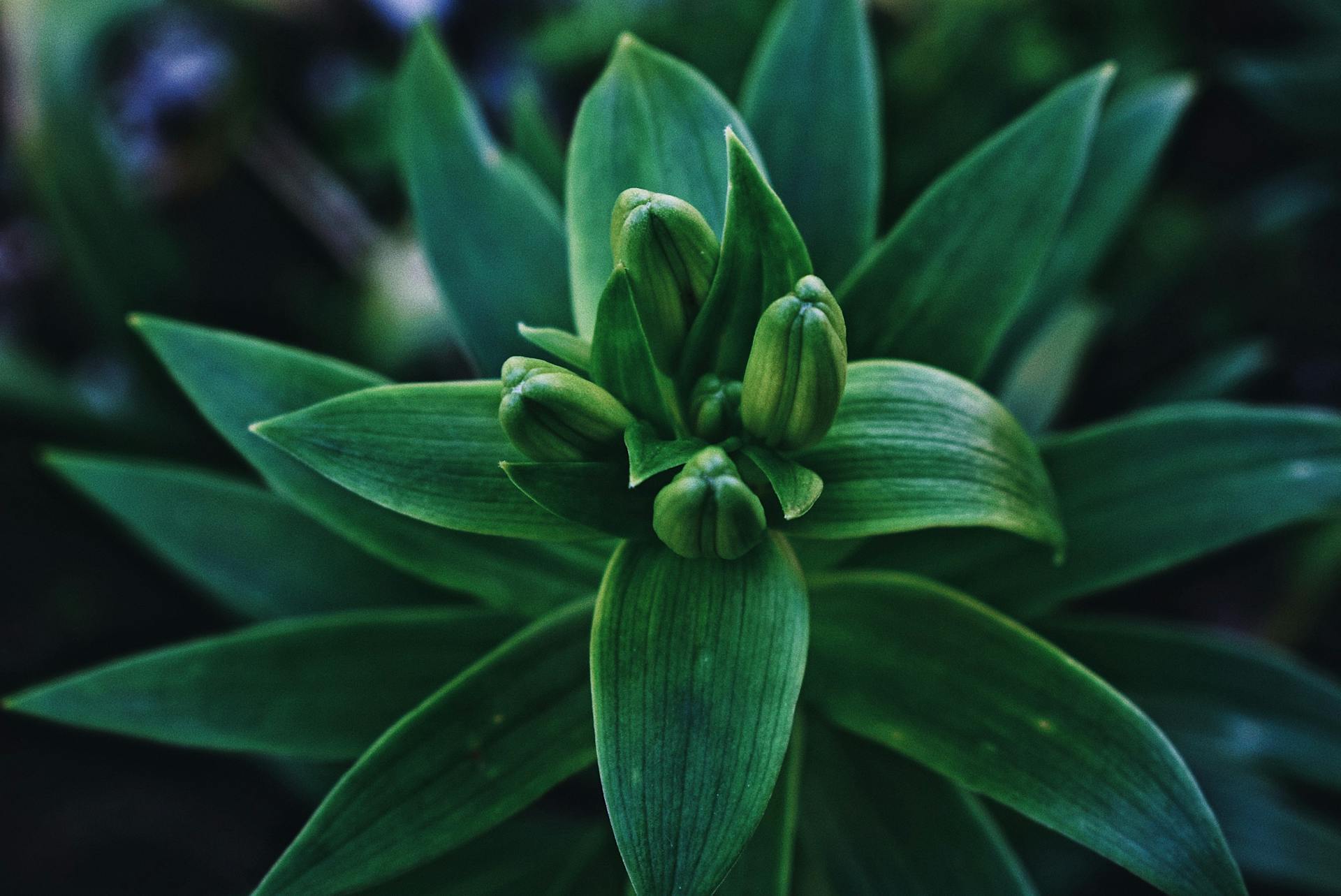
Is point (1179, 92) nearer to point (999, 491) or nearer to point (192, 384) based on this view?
point (999, 491)

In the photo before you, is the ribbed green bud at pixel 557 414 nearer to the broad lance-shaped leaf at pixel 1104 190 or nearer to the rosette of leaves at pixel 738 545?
the rosette of leaves at pixel 738 545

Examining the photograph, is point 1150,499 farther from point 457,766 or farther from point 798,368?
point 457,766

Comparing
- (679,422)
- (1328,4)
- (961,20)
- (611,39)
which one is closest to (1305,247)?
(1328,4)

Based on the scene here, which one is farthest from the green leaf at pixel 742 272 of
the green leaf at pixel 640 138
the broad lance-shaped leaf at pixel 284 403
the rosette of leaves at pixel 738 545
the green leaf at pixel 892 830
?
the green leaf at pixel 892 830

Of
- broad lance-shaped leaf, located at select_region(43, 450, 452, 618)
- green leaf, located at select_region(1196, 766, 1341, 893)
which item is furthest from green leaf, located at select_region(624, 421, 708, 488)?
green leaf, located at select_region(1196, 766, 1341, 893)

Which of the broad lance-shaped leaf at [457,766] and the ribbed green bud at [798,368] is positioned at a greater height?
the ribbed green bud at [798,368]
